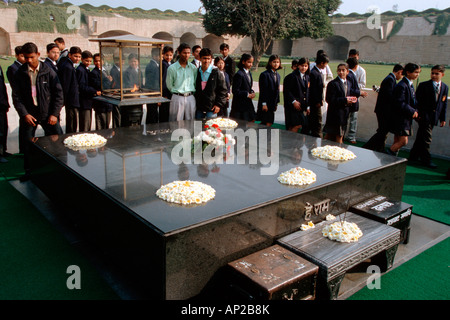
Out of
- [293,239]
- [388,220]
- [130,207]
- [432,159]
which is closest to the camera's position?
[130,207]

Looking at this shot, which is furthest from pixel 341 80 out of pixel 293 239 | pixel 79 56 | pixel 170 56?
pixel 79 56

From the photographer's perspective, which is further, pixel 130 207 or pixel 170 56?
pixel 170 56

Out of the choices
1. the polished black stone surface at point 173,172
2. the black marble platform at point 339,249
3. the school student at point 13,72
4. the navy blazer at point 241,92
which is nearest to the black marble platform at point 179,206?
the polished black stone surface at point 173,172

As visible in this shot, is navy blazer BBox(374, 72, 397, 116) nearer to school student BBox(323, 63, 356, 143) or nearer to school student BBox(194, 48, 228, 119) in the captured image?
school student BBox(323, 63, 356, 143)

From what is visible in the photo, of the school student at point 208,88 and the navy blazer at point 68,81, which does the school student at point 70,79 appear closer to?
the navy blazer at point 68,81

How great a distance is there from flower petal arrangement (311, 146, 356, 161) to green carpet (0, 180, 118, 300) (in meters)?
2.69

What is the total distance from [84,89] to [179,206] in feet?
13.4

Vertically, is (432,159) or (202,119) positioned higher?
(202,119)

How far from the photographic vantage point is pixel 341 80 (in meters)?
6.06

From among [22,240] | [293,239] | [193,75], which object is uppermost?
[193,75]

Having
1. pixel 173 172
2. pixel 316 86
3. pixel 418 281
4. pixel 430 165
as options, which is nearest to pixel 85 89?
pixel 173 172

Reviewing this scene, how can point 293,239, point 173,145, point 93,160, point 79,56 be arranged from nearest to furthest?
point 293,239 < point 93,160 < point 173,145 < point 79,56
